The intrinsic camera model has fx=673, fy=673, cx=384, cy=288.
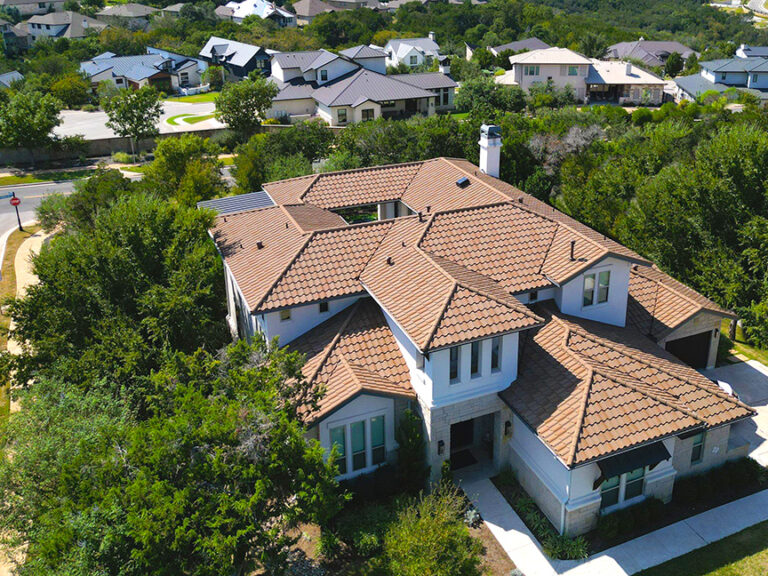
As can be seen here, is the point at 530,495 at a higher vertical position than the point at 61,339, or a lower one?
lower

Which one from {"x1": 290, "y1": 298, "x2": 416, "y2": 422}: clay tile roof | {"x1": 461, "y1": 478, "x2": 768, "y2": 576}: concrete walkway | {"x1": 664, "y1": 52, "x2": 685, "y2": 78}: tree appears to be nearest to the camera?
{"x1": 461, "y1": 478, "x2": 768, "y2": 576}: concrete walkway

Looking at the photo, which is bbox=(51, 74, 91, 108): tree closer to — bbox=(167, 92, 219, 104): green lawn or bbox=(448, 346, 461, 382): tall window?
bbox=(167, 92, 219, 104): green lawn

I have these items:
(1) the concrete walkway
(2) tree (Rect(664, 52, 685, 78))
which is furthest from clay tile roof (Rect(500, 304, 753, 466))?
(2) tree (Rect(664, 52, 685, 78))

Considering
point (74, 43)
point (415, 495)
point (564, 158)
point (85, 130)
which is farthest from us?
point (74, 43)

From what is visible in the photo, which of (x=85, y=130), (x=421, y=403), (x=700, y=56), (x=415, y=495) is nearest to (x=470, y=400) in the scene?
(x=421, y=403)

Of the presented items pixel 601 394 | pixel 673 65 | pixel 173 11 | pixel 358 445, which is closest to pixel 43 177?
pixel 358 445

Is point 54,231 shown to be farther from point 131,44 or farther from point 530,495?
point 131,44

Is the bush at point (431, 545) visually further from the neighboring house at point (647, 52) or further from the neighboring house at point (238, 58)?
the neighboring house at point (647, 52)
